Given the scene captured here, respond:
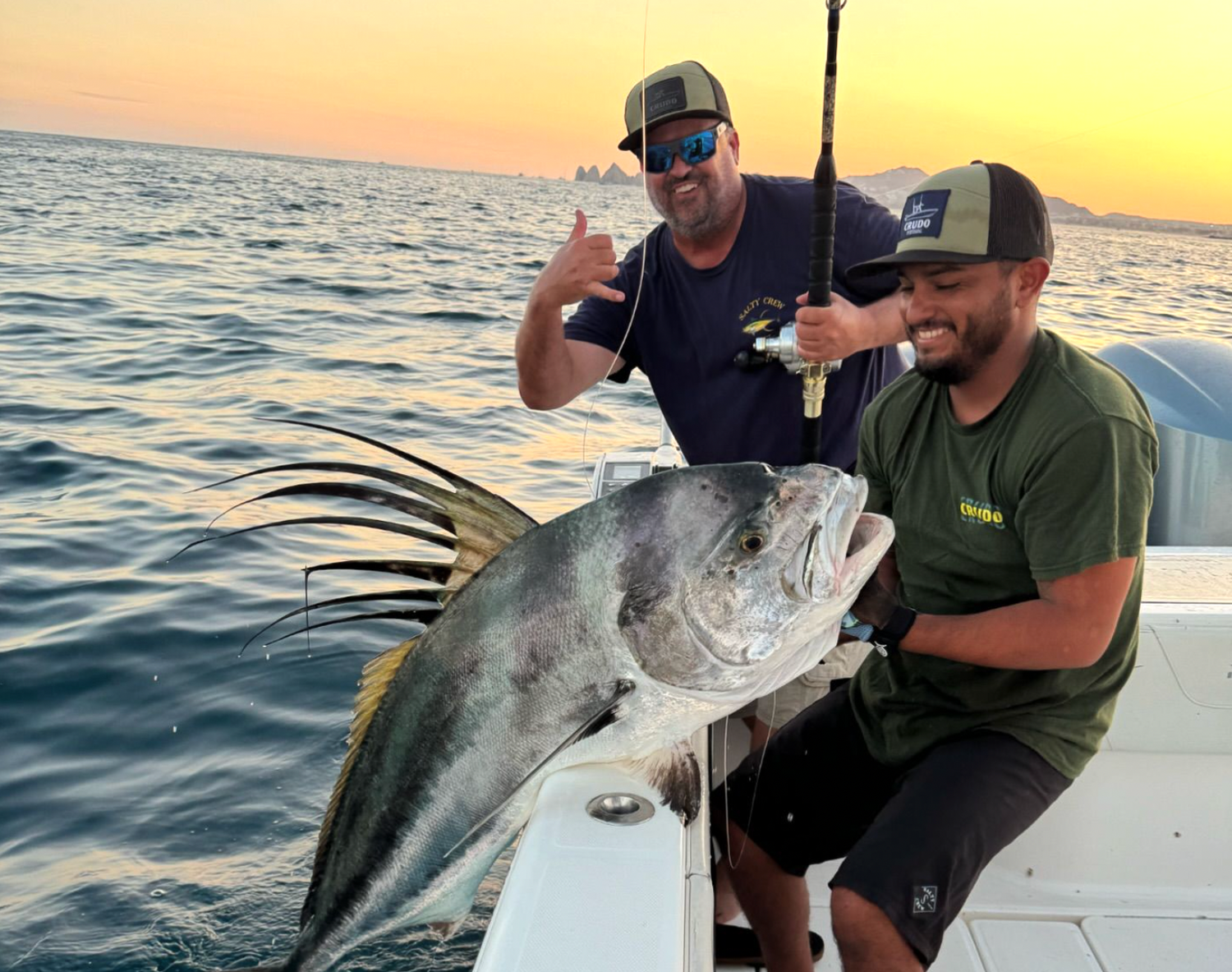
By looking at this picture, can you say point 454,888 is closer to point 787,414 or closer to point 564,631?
point 564,631

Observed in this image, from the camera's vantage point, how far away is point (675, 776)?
6.40 ft

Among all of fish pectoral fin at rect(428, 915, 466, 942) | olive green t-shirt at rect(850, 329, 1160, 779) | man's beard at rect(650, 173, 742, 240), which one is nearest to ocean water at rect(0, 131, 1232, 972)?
man's beard at rect(650, 173, 742, 240)

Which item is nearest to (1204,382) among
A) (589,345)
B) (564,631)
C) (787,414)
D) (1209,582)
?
(1209,582)

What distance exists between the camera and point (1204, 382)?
446 cm

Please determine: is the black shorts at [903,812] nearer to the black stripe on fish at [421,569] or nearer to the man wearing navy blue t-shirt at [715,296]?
the black stripe on fish at [421,569]

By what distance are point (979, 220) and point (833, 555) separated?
2.78 ft

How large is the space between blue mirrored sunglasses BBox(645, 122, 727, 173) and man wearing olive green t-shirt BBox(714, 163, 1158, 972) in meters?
0.90

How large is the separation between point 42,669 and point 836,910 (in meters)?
4.20

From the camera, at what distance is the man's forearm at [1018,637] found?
201cm

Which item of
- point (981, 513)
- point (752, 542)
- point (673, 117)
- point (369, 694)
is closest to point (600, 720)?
point (752, 542)

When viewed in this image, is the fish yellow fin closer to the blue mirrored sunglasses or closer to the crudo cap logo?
the crudo cap logo

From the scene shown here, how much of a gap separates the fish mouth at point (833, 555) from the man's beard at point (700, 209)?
1607mm

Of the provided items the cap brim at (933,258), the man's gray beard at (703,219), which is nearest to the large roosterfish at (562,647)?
the cap brim at (933,258)

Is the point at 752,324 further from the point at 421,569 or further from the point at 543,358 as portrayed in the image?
the point at 421,569
